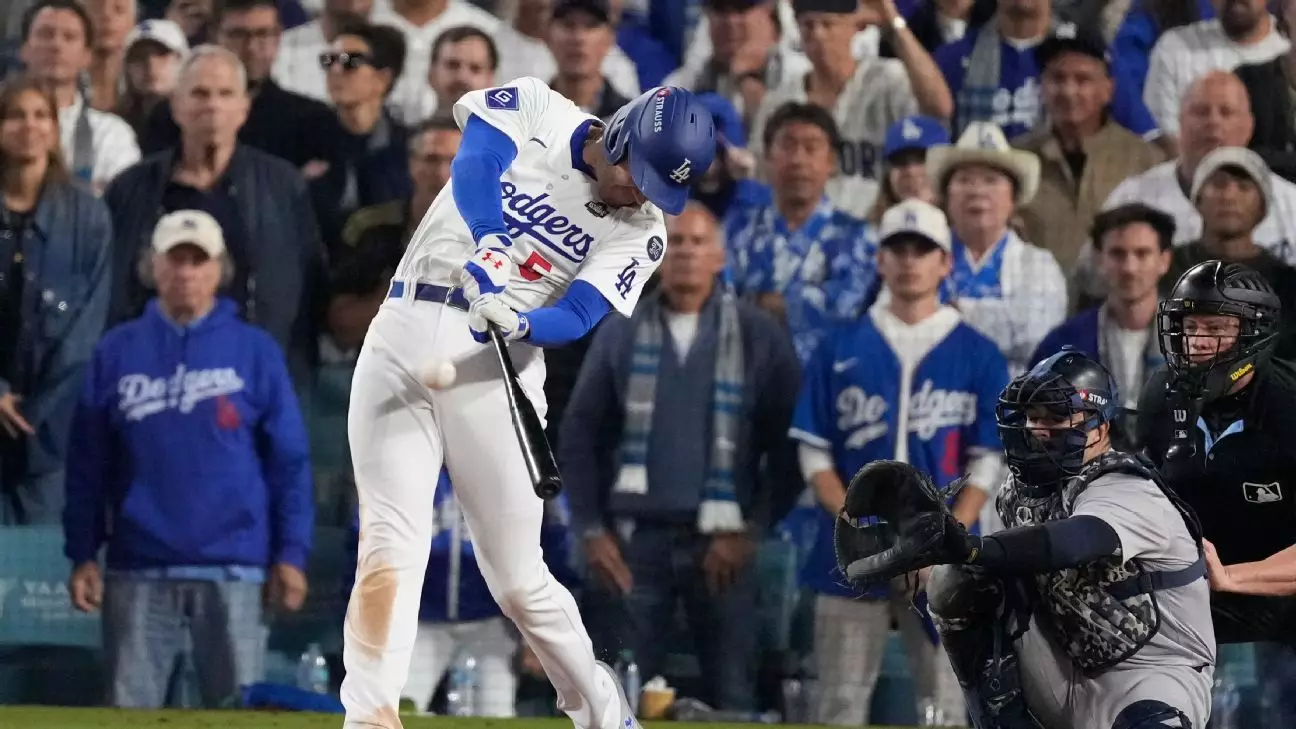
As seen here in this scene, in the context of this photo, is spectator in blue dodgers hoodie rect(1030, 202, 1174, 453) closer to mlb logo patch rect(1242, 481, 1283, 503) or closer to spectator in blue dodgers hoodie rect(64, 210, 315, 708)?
mlb logo patch rect(1242, 481, 1283, 503)

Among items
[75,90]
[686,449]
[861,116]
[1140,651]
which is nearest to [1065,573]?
[1140,651]

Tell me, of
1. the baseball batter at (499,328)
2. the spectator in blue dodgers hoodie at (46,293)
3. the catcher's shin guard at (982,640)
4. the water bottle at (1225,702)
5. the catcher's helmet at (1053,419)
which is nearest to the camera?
the catcher's helmet at (1053,419)

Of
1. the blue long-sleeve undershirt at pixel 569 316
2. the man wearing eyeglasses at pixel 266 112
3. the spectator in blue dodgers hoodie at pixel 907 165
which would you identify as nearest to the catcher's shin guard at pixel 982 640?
the blue long-sleeve undershirt at pixel 569 316

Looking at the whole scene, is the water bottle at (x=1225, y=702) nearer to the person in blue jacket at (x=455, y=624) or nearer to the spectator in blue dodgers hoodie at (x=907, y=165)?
the spectator in blue dodgers hoodie at (x=907, y=165)

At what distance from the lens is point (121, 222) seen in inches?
279

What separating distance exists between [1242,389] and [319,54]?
423cm

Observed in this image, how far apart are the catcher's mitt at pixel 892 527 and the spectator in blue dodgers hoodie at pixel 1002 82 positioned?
3.59m

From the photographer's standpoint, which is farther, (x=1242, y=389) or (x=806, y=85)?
(x=806, y=85)

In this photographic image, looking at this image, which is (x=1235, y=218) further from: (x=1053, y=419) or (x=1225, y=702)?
(x=1053, y=419)

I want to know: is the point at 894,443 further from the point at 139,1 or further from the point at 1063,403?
the point at 139,1

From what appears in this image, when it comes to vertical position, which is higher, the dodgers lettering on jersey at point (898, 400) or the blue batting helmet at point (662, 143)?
the blue batting helmet at point (662, 143)

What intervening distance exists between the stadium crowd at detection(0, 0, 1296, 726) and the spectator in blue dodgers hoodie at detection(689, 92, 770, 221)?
1 cm

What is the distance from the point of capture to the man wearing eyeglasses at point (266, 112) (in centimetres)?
714

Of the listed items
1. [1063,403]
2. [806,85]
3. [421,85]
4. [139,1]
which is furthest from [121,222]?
[1063,403]
